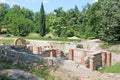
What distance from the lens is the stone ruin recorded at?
1708 centimetres

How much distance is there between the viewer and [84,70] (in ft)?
51.2

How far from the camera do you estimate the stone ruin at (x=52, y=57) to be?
17.1 metres

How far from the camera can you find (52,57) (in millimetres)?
17688

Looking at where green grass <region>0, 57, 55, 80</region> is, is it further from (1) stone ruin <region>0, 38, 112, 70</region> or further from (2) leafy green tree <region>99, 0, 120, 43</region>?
(2) leafy green tree <region>99, 0, 120, 43</region>

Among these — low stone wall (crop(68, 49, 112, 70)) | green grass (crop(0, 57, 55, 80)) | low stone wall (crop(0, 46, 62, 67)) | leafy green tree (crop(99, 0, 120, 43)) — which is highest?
leafy green tree (crop(99, 0, 120, 43))

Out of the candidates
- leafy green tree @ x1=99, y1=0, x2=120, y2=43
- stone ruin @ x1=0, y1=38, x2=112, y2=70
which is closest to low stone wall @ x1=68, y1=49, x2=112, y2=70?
stone ruin @ x1=0, y1=38, x2=112, y2=70

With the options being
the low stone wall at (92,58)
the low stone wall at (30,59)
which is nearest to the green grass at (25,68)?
the low stone wall at (30,59)

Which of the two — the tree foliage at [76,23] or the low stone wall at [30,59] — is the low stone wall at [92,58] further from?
the low stone wall at [30,59]

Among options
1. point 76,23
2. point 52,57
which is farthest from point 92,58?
point 76,23

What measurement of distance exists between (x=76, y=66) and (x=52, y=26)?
5055 centimetres

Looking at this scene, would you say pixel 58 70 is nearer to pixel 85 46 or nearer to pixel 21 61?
pixel 21 61

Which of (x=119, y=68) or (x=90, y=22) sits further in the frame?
(x=90, y=22)

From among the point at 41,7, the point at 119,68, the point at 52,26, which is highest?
the point at 41,7

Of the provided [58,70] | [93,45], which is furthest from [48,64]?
[93,45]
